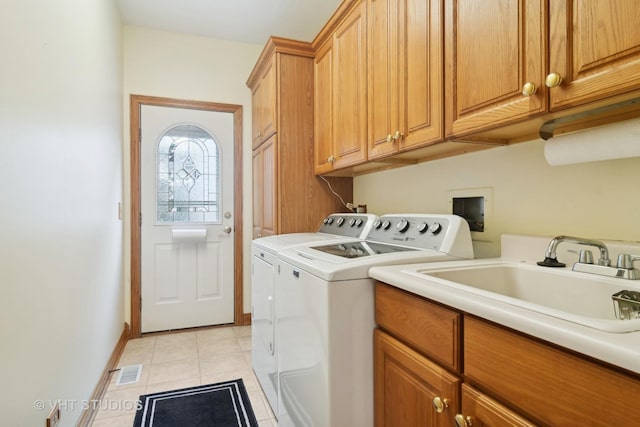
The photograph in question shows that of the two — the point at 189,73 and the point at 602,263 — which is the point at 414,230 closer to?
the point at 602,263

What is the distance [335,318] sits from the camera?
1118 millimetres

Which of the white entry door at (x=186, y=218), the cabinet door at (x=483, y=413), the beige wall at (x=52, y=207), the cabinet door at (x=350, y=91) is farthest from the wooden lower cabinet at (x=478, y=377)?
the white entry door at (x=186, y=218)

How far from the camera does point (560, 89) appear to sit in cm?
87

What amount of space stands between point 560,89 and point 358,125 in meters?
1.03

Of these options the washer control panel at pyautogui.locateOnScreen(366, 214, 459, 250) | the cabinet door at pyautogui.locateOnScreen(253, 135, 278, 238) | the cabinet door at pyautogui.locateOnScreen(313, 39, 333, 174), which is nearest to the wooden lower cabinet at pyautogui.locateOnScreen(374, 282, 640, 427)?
the washer control panel at pyautogui.locateOnScreen(366, 214, 459, 250)

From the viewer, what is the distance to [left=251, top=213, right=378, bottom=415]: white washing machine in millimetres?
1714

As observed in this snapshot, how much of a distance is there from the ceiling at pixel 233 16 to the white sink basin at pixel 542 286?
7.33 feet

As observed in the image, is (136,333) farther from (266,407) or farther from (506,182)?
(506,182)

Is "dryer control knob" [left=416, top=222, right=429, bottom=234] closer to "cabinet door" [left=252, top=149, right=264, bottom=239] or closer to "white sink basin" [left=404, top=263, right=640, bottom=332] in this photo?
"white sink basin" [left=404, top=263, right=640, bottom=332]

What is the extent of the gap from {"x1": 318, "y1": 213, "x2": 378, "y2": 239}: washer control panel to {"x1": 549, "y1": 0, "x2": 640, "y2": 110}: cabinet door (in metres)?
1.13

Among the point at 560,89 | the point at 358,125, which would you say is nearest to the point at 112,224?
the point at 358,125

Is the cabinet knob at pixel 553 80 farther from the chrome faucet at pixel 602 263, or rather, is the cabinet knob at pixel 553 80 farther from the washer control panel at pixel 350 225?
the washer control panel at pixel 350 225

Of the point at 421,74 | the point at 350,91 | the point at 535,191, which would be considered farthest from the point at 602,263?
the point at 350,91

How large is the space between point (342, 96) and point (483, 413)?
5.42 feet
